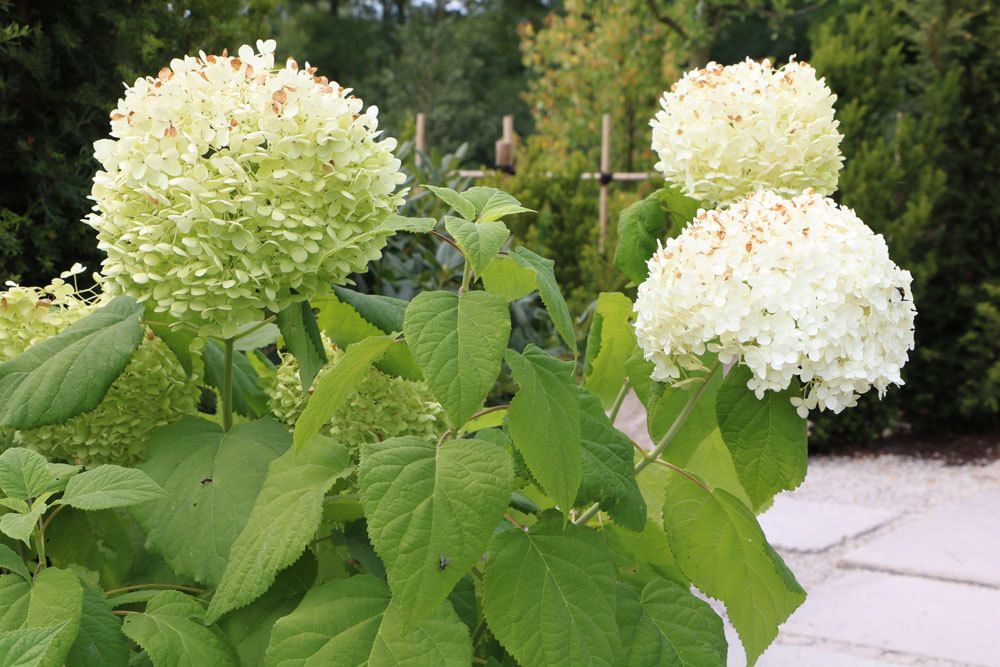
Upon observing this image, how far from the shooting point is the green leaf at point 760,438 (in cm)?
124

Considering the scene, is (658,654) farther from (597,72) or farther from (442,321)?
(597,72)

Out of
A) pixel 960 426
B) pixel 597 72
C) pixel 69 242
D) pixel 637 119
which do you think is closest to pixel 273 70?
pixel 69 242

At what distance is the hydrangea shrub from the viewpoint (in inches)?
42.9

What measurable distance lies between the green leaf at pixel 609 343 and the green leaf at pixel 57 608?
2.51 ft

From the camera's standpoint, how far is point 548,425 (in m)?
1.10

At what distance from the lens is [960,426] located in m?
→ 6.38

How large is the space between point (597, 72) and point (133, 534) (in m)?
10.3

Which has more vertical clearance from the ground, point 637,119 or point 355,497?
point 355,497

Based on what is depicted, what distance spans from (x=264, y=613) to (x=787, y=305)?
0.74 meters

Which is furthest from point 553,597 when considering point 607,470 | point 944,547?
point 944,547

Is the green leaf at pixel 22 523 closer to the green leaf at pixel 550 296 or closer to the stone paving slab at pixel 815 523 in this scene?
the green leaf at pixel 550 296

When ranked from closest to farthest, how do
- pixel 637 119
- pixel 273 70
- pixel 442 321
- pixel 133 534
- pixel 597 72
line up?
pixel 442 321 < pixel 273 70 < pixel 133 534 < pixel 637 119 < pixel 597 72

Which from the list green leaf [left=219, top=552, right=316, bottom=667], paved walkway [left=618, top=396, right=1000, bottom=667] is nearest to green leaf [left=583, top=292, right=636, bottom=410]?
green leaf [left=219, top=552, right=316, bottom=667]

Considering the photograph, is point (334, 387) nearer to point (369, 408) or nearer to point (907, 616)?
point (369, 408)
